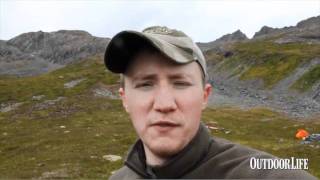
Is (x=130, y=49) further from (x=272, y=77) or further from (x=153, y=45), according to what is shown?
(x=272, y=77)

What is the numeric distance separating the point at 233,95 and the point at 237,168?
97.3 metres

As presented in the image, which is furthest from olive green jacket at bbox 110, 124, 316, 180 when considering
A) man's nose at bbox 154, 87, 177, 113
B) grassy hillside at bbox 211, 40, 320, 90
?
grassy hillside at bbox 211, 40, 320, 90

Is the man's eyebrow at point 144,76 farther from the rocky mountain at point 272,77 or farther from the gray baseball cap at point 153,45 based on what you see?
the rocky mountain at point 272,77

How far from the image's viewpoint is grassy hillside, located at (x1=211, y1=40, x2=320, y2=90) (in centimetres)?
12209

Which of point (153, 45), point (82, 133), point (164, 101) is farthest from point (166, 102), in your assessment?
point (82, 133)

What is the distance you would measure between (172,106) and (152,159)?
624 mm

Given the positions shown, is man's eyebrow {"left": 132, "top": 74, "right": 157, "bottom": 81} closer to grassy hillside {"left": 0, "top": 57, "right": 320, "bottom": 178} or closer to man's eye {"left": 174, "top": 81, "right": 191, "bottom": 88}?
man's eye {"left": 174, "top": 81, "right": 191, "bottom": 88}

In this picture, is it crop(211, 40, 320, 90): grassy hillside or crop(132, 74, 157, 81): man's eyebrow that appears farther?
crop(211, 40, 320, 90): grassy hillside

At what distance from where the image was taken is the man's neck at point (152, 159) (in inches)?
198

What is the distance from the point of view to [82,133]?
173 feet

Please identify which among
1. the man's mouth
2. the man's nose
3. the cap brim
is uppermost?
the cap brim

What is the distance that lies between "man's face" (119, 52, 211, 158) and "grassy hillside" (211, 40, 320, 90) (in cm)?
9968

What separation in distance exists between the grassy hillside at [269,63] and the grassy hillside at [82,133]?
42675 mm

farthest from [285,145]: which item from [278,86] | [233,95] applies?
[278,86]
